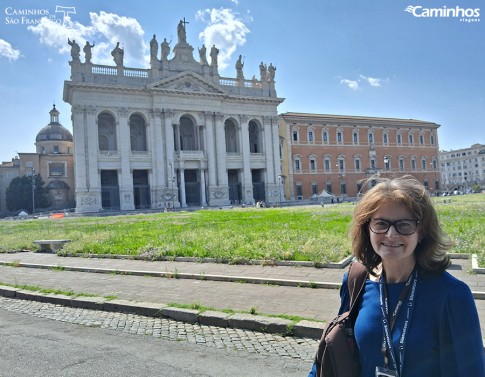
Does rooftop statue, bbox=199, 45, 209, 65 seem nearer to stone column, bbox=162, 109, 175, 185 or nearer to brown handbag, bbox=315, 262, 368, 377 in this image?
stone column, bbox=162, 109, 175, 185

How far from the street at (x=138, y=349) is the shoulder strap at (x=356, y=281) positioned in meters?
2.58

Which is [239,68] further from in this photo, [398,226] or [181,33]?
[398,226]

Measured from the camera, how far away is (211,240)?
45.0ft

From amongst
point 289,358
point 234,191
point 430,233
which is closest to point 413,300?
point 430,233

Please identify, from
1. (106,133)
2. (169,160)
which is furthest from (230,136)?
(106,133)

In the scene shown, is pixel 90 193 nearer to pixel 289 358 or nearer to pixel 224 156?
pixel 224 156

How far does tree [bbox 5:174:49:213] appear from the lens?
63938 mm

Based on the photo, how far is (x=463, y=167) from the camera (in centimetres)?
13612

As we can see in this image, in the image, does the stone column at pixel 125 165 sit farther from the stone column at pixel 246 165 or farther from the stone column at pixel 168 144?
the stone column at pixel 246 165

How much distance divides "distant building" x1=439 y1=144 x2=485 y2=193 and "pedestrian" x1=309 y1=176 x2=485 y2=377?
138 m

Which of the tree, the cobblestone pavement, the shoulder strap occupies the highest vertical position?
the tree

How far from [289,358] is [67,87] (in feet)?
171

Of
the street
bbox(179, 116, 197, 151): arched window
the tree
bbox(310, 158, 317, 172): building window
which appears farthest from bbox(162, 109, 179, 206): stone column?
the street

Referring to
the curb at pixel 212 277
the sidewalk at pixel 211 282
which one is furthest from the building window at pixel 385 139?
the curb at pixel 212 277
